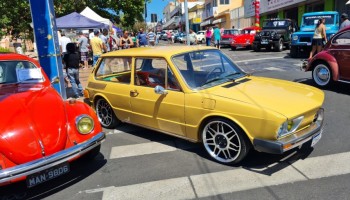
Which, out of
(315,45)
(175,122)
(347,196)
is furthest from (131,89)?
(315,45)

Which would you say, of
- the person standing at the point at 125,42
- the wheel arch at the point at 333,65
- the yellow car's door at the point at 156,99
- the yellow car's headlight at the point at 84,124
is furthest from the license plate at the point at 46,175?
the person standing at the point at 125,42

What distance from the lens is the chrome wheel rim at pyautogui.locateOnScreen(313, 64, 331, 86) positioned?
27.0 feet

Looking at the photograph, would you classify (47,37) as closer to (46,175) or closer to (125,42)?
(46,175)

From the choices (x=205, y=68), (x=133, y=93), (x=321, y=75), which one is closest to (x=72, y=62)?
(x=133, y=93)

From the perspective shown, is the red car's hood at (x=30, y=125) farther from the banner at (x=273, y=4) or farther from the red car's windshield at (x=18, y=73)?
the banner at (x=273, y=4)

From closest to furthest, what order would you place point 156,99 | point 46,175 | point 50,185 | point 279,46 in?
point 46,175
point 50,185
point 156,99
point 279,46

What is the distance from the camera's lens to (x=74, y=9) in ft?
93.5

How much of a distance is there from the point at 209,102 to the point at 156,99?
3.17 feet

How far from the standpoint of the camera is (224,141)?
4.25 metres

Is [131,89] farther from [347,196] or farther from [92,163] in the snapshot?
[347,196]

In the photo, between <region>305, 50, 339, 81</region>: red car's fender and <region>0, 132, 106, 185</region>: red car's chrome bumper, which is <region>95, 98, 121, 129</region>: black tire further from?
<region>305, 50, 339, 81</region>: red car's fender

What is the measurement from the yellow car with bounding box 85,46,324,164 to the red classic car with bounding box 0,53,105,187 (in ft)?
3.27

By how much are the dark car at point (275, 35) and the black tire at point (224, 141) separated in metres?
16.3

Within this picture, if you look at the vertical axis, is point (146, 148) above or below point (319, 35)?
below
